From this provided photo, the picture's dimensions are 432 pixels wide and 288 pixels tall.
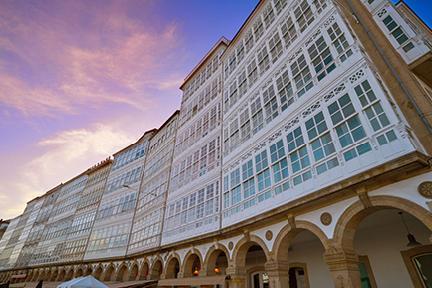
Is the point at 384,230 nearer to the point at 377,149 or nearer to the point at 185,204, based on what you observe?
the point at 377,149

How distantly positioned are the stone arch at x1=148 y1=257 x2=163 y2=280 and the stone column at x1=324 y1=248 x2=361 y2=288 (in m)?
12.7

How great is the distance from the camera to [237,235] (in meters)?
11.0

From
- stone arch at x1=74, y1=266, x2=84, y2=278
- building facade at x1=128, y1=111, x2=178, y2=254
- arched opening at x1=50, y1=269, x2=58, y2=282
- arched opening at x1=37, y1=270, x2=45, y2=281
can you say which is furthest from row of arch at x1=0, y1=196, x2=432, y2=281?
arched opening at x1=37, y1=270, x2=45, y2=281

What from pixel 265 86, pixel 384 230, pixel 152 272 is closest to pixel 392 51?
pixel 265 86

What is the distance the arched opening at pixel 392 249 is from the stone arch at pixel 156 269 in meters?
12.4

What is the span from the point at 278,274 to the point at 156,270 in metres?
11.0

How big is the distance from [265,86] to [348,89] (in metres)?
4.91

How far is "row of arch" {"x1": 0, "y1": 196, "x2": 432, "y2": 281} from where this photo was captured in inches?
243

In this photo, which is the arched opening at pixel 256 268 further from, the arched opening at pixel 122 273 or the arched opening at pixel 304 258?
the arched opening at pixel 122 273

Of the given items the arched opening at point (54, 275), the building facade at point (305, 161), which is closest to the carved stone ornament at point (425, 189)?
the building facade at point (305, 161)

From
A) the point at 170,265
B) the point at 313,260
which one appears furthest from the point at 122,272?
the point at 313,260

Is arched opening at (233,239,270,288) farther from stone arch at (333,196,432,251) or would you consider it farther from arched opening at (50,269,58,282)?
arched opening at (50,269,58,282)

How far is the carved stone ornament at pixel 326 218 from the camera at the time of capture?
7.29 m

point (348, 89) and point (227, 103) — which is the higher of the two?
point (227, 103)
